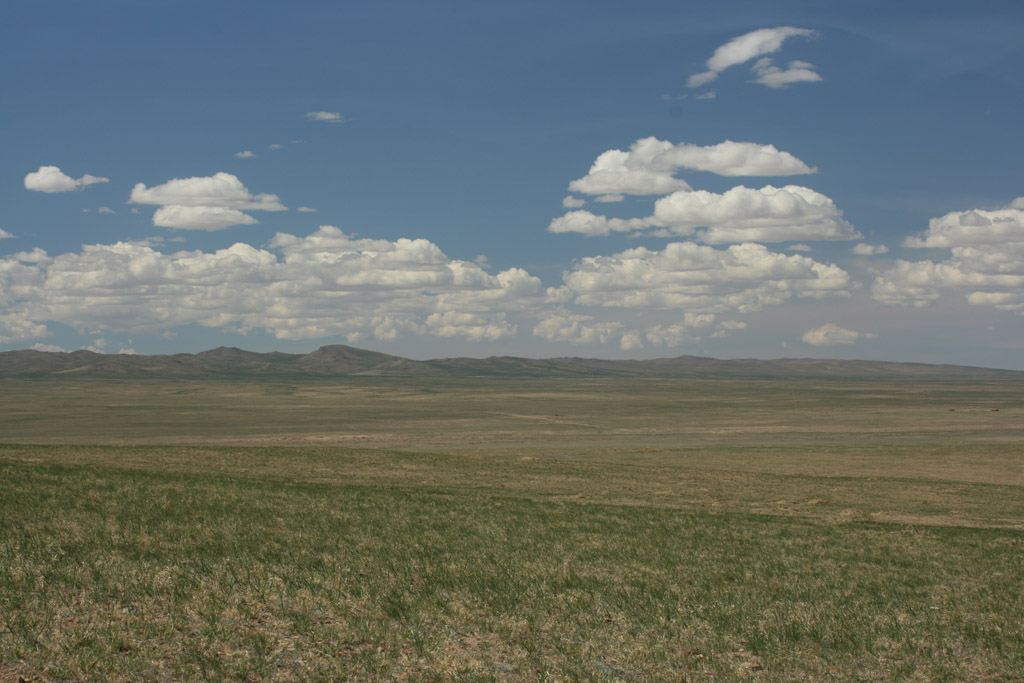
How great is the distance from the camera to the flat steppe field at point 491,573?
36.7ft

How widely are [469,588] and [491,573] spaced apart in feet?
4.99

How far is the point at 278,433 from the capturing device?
286 ft

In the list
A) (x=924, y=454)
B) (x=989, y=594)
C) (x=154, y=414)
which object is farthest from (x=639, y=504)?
(x=154, y=414)

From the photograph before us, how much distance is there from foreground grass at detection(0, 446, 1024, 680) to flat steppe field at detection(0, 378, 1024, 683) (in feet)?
0.23

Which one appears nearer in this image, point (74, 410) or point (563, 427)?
point (563, 427)

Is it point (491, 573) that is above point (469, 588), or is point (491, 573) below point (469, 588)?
below

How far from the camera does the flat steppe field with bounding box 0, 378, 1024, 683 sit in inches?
440

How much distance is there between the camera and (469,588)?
15.3 m

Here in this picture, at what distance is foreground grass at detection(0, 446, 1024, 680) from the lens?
36.4ft

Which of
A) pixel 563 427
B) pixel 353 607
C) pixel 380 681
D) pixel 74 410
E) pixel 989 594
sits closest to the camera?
pixel 380 681

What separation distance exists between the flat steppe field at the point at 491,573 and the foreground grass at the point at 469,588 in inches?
2.8

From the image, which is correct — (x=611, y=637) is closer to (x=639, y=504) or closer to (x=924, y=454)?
(x=639, y=504)

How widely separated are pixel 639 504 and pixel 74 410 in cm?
12647

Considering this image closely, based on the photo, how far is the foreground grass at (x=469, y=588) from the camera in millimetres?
11086
